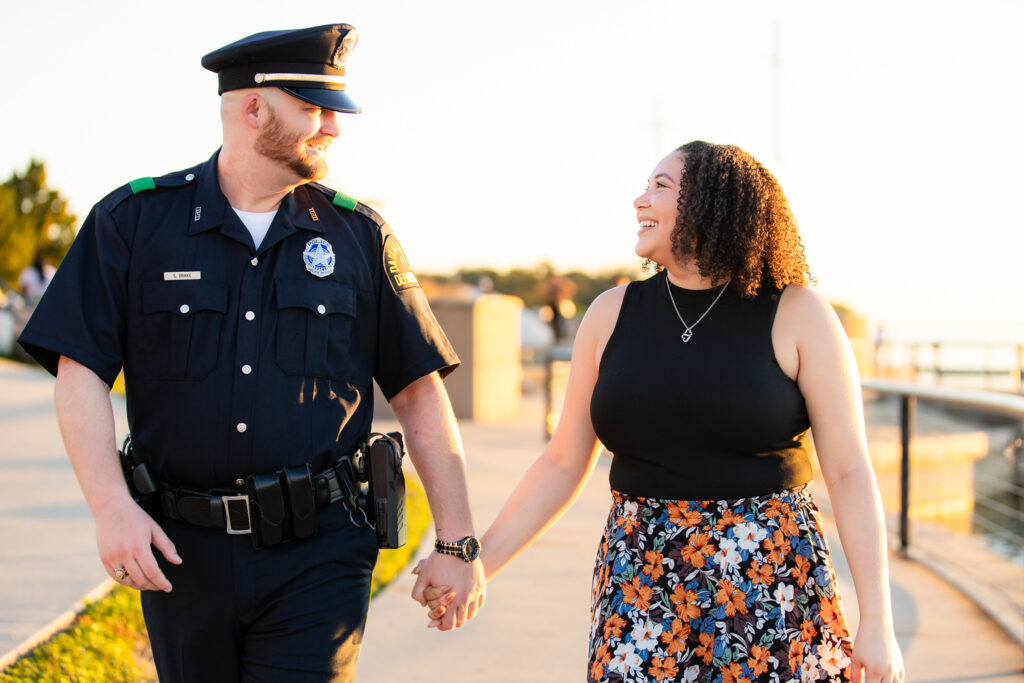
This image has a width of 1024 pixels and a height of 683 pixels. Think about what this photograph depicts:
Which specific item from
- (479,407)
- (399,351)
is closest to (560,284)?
(479,407)

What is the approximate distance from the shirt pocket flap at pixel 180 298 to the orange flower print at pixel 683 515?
1.14 meters

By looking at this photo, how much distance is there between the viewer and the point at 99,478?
2119 mm

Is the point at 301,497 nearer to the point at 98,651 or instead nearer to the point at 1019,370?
the point at 98,651

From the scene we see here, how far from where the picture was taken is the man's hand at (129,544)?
6.81 feet

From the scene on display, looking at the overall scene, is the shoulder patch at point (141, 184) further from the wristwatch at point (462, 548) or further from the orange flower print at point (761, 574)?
the orange flower print at point (761, 574)

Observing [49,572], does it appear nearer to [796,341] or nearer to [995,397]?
[796,341]

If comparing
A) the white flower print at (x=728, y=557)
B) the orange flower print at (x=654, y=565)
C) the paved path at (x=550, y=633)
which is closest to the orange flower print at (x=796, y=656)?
the white flower print at (x=728, y=557)

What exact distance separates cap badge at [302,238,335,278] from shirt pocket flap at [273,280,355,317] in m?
0.03

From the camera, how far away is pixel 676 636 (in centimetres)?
227

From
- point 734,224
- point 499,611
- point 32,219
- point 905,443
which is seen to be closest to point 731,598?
point 734,224

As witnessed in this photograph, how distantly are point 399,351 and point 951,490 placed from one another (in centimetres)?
1391

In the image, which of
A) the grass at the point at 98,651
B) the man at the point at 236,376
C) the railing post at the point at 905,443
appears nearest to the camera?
the man at the point at 236,376

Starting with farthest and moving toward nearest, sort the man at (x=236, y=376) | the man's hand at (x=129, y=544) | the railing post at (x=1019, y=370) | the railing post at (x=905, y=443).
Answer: the railing post at (x=1019, y=370)
the railing post at (x=905, y=443)
the man at (x=236, y=376)
the man's hand at (x=129, y=544)

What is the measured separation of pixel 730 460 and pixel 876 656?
514 millimetres
